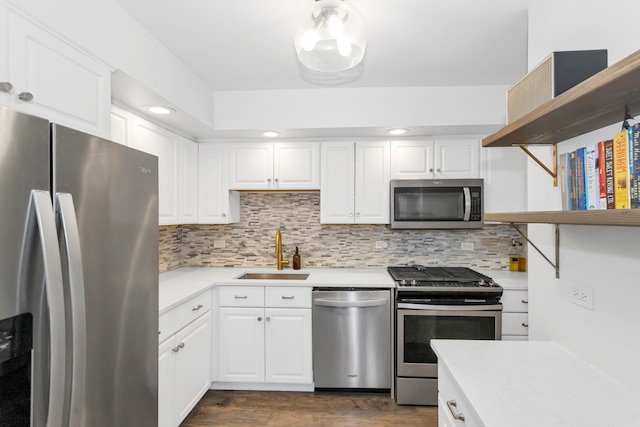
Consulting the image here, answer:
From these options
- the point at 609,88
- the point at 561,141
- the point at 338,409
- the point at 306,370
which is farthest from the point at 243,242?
the point at 609,88

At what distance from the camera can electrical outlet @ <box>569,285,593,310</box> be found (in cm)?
122

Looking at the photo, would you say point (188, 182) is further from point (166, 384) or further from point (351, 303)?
point (351, 303)

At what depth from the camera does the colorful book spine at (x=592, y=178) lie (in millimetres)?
1009

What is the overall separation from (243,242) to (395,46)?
2220 millimetres

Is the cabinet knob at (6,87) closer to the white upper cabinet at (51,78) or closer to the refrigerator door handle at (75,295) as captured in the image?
the white upper cabinet at (51,78)

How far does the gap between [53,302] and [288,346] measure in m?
2.04

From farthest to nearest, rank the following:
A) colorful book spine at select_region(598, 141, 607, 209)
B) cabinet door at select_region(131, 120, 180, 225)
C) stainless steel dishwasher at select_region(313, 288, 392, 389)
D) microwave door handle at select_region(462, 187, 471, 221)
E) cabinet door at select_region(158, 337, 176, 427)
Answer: microwave door handle at select_region(462, 187, 471, 221), stainless steel dishwasher at select_region(313, 288, 392, 389), cabinet door at select_region(131, 120, 180, 225), cabinet door at select_region(158, 337, 176, 427), colorful book spine at select_region(598, 141, 607, 209)

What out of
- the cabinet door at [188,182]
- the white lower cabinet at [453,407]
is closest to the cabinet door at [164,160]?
the cabinet door at [188,182]

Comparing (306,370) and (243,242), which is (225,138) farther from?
(306,370)

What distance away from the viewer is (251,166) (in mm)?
3039

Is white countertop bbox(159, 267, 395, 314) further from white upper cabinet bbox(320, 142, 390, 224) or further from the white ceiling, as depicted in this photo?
the white ceiling

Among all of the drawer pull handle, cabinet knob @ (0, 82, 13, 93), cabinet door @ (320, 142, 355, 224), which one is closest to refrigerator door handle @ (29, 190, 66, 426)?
cabinet knob @ (0, 82, 13, 93)

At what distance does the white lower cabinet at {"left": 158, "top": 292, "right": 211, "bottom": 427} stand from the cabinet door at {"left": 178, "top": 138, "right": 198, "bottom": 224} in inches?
28.7

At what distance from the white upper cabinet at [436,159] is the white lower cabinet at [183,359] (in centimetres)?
195
